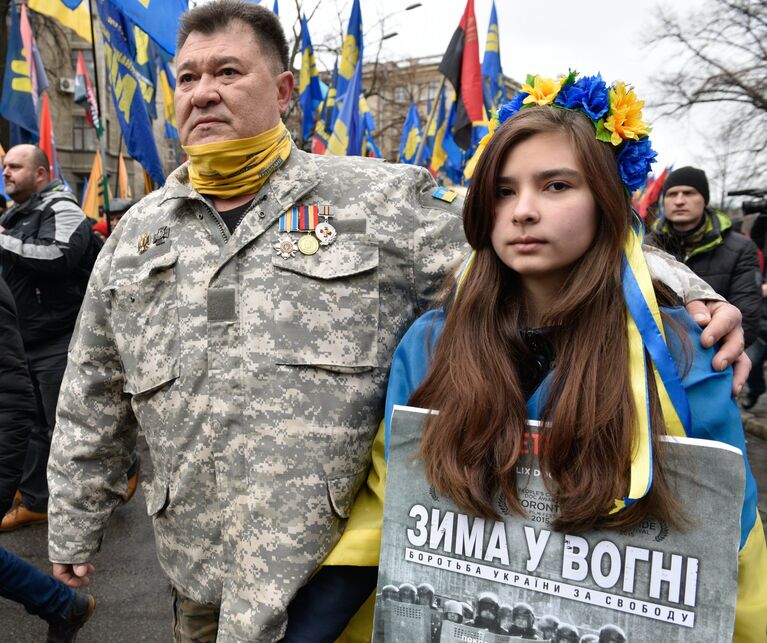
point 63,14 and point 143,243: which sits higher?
point 63,14

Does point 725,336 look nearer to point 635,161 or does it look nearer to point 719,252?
point 635,161

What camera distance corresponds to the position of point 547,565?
3.93 feet

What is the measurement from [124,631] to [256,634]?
5.87ft

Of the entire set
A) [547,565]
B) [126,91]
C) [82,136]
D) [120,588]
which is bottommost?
[120,588]

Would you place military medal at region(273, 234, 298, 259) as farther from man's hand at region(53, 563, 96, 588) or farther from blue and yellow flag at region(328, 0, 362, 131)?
blue and yellow flag at region(328, 0, 362, 131)

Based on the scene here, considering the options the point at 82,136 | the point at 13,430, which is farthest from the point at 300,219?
the point at 82,136

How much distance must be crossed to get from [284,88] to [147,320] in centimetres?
78

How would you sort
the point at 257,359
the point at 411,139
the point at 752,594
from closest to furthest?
the point at 752,594
the point at 257,359
the point at 411,139

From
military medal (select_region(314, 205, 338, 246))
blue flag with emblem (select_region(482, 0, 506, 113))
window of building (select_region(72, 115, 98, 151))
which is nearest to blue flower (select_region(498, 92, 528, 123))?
military medal (select_region(314, 205, 338, 246))

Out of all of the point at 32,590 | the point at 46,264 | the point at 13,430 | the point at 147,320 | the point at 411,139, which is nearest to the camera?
the point at 147,320

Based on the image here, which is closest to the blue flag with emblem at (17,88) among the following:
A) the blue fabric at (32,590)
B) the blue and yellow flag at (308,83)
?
the blue and yellow flag at (308,83)

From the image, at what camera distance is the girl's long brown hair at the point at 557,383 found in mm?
1176

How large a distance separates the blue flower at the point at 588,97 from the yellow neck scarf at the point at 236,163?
76 cm

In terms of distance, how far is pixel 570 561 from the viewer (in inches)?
46.4
